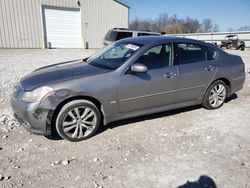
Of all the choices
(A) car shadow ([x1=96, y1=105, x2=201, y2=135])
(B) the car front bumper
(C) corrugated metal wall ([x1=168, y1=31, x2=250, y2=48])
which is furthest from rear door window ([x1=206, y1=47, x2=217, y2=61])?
(C) corrugated metal wall ([x1=168, y1=31, x2=250, y2=48])

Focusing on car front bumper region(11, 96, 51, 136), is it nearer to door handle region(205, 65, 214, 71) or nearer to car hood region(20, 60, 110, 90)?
car hood region(20, 60, 110, 90)

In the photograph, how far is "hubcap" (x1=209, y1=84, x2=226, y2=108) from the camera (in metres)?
4.93

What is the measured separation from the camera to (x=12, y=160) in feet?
10.2

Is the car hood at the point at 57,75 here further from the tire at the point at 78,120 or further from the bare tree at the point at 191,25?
the bare tree at the point at 191,25

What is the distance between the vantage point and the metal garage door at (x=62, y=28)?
18.2m

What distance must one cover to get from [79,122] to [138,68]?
1282 mm

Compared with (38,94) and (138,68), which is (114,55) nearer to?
(138,68)

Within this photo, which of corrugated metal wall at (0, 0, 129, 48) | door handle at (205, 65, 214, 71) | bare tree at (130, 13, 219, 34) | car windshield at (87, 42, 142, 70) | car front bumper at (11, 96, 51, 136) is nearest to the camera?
car front bumper at (11, 96, 51, 136)

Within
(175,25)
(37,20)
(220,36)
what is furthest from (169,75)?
(175,25)

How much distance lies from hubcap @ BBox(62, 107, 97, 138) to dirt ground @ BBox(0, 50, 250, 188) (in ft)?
0.54

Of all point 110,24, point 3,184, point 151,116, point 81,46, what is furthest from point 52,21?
point 3,184

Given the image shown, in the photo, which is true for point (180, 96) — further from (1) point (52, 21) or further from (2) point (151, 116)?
(1) point (52, 21)

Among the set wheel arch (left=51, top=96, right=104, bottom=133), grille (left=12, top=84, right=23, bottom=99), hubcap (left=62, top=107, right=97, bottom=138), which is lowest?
hubcap (left=62, top=107, right=97, bottom=138)

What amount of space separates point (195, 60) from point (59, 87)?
107 inches
